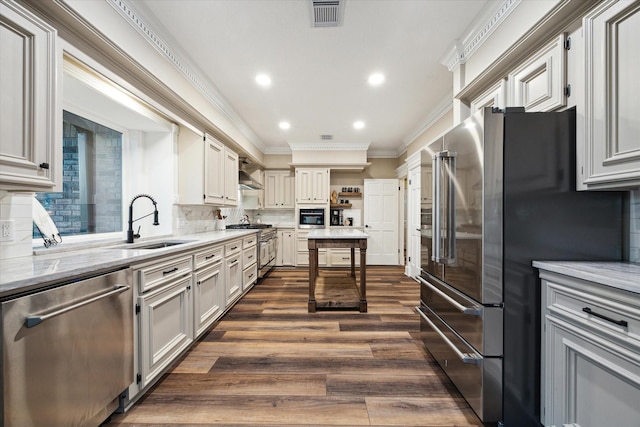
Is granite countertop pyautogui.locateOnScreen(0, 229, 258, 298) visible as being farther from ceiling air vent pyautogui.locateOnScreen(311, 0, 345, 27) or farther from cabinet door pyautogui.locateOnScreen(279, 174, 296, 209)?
cabinet door pyautogui.locateOnScreen(279, 174, 296, 209)

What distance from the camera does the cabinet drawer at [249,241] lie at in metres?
3.85

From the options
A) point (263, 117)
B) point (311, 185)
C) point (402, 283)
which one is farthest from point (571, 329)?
point (311, 185)

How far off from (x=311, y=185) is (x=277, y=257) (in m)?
1.84

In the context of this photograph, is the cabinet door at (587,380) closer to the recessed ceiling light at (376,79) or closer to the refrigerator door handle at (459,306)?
the refrigerator door handle at (459,306)

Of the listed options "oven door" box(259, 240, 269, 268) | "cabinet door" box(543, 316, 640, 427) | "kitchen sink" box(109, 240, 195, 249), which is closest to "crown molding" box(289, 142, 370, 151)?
"oven door" box(259, 240, 269, 268)

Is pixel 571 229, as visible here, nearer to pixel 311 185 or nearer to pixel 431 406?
pixel 431 406

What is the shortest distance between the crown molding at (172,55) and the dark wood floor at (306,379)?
2.68m

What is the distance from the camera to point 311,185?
6.07m

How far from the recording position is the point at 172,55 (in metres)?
2.54

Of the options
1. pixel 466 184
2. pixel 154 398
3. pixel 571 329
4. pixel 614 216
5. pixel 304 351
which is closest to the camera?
pixel 571 329

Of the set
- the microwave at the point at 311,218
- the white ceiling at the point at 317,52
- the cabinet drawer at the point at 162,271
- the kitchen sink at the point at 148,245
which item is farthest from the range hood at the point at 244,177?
the cabinet drawer at the point at 162,271

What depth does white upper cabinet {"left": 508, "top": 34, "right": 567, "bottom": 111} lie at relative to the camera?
5.19 feet

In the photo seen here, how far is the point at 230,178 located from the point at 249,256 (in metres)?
1.27

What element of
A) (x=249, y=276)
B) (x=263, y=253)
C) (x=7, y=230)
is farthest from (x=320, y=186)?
(x=7, y=230)
